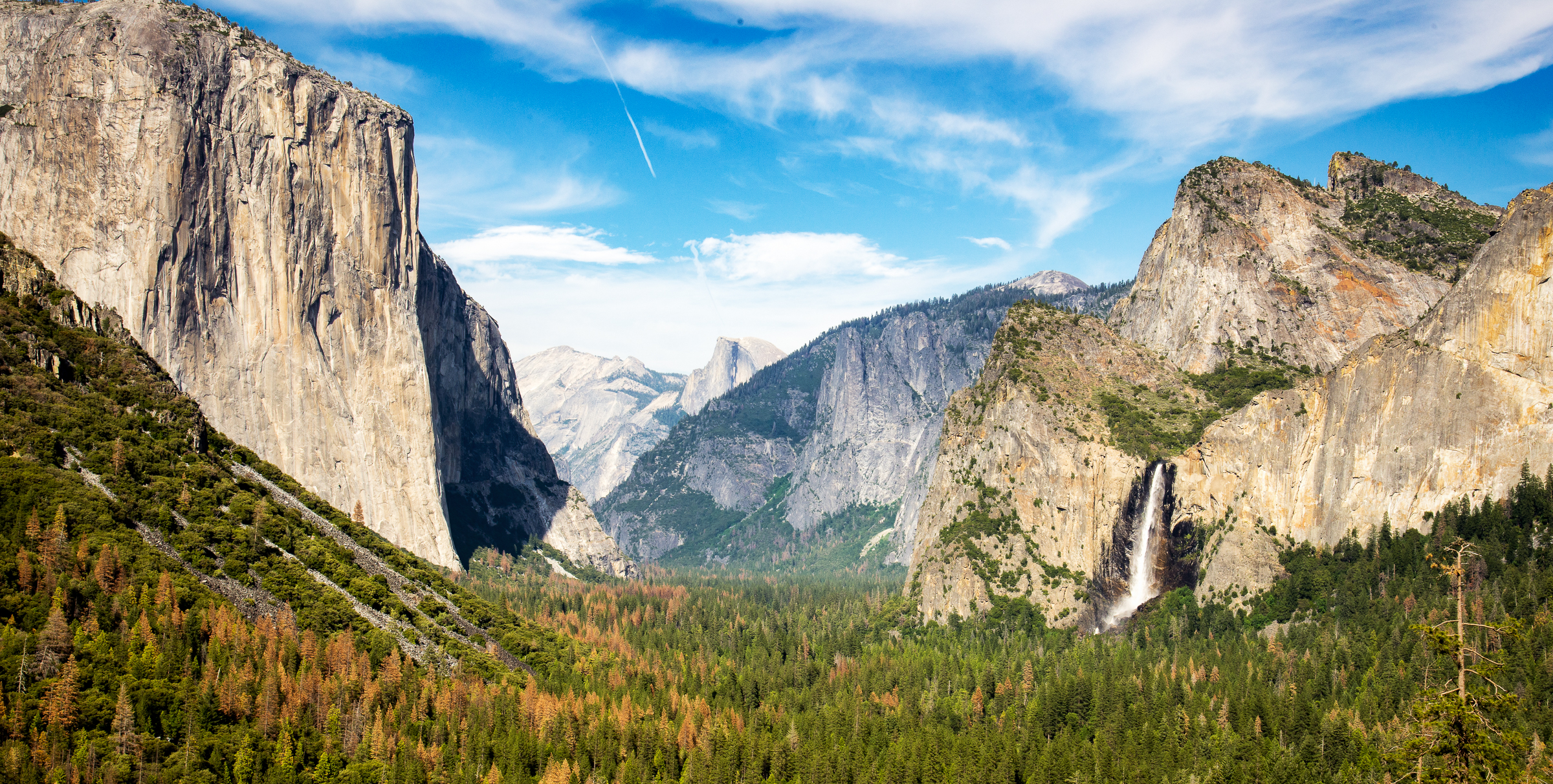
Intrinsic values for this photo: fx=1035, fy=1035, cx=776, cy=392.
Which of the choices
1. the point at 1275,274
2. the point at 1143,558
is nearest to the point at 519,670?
the point at 1143,558

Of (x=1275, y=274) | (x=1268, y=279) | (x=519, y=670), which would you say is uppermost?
(x=1275, y=274)

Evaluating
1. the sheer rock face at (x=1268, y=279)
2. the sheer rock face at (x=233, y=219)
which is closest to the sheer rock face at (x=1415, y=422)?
the sheer rock face at (x=1268, y=279)

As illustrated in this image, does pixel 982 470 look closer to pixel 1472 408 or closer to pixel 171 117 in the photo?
pixel 1472 408

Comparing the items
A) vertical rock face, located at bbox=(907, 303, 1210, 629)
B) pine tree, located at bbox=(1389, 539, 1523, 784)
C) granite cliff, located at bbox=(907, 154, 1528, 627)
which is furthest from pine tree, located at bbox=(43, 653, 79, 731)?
granite cliff, located at bbox=(907, 154, 1528, 627)

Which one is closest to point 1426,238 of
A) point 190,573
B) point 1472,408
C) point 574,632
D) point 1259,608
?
point 1472,408

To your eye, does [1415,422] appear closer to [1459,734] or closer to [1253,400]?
[1253,400]

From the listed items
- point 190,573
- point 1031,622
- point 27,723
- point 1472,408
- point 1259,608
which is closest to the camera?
point 27,723

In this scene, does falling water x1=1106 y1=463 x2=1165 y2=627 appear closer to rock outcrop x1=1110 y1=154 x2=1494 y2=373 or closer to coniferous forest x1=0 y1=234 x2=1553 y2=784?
coniferous forest x1=0 y1=234 x2=1553 y2=784
